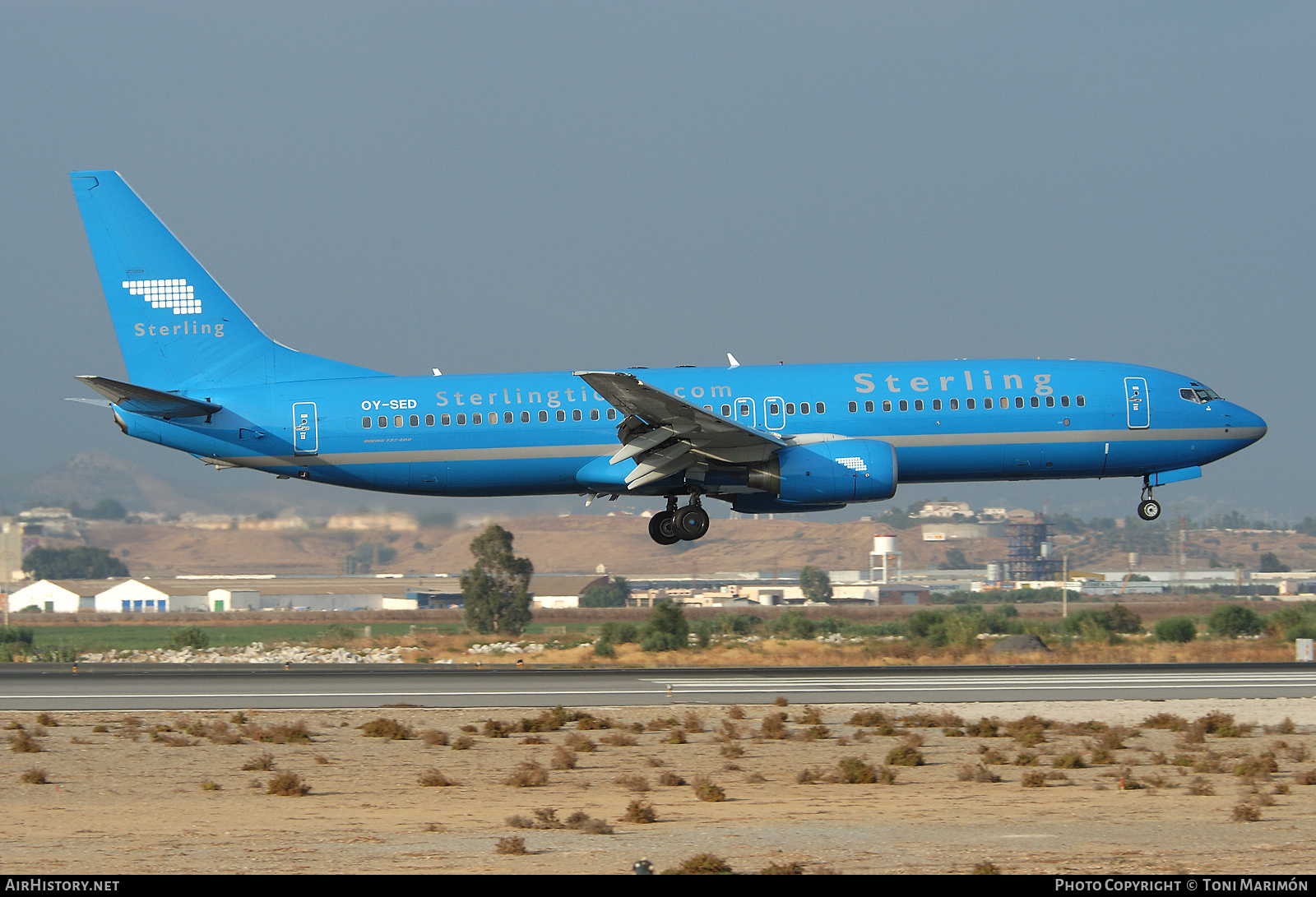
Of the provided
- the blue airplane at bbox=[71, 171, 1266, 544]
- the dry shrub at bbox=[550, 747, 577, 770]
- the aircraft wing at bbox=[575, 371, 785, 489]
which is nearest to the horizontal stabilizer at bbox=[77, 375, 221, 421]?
the blue airplane at bbox=[71, 171, 1266, 544]

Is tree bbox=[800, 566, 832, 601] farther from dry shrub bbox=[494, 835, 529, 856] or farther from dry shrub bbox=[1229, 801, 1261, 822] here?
dry shrub bbox=[494, 835, 529, 856]

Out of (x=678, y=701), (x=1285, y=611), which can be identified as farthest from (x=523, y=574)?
(x=678, y=701)

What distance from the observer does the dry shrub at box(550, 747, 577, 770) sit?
19.8 m

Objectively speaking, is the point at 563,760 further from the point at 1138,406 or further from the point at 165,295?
the point at 165,295

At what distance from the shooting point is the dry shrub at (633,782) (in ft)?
59.1

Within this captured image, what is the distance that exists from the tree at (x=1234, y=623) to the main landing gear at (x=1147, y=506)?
1832 cm

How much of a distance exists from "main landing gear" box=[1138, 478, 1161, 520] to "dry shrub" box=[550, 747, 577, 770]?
20551 millimetres

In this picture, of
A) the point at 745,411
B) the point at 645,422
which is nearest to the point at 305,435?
the point at 645,422

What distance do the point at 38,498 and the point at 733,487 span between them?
97.7m

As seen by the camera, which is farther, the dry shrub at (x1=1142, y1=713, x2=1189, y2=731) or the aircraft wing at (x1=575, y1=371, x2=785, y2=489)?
the aircraft wing at (x1=575, y1=371, x2=785, y2=489)

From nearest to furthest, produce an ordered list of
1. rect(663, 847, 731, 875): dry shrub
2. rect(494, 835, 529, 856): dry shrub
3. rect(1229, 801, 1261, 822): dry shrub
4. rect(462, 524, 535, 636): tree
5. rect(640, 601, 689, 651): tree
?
1. rect(663, 847, 731, 875): dry shrub
2. rect(494, 835, 529, 856): dry shrub
3. rect(1229, 801, 1261, 822): dry shrub
4. rect(640, 601, 689, 651): tree
5. rect(462, 524, 535, 636): tree

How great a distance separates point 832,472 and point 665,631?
62.5ft
